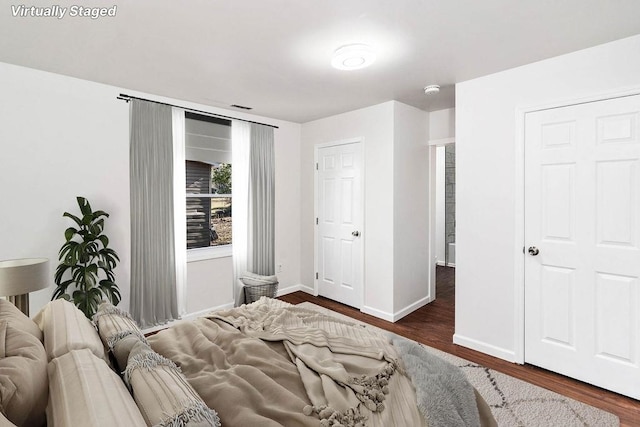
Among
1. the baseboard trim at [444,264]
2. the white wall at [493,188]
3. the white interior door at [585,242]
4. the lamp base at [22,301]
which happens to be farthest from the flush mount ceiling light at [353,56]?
the baseboard trim at [444,264]

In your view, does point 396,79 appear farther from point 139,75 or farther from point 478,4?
point 139,75

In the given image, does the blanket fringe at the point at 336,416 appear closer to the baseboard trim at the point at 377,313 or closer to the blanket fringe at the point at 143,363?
the blanket fringe at the point at 143,363

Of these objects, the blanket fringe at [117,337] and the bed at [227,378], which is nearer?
the bed at [227,378]

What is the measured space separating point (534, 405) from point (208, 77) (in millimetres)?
3734

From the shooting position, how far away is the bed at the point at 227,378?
3.45 ft

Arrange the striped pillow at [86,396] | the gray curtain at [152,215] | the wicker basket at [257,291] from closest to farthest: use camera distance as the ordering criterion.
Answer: the striped pillow at [86,396] < the gray curtain at [152,215] < the wicker basket at [257,291]

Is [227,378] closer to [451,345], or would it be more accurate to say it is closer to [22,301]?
[22,301]

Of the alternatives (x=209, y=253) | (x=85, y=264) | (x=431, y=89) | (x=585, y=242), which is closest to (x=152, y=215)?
(x=85, y=264)

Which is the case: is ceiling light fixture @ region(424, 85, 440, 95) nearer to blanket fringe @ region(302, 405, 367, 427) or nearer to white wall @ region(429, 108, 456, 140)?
white wall @ region(429, 108, 456, 140)

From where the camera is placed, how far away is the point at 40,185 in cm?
296

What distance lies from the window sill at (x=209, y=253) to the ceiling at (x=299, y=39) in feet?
6.31

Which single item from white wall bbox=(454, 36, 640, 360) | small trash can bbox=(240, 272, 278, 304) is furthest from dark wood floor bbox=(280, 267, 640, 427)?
small trash can bbox=(240, 272, 278, 304)

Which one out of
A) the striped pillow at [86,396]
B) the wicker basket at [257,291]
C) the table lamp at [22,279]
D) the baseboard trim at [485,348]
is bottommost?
the baseboard trim at [485,348]

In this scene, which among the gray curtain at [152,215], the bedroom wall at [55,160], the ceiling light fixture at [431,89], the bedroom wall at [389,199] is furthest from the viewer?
the bedroom wall at [389,199]
